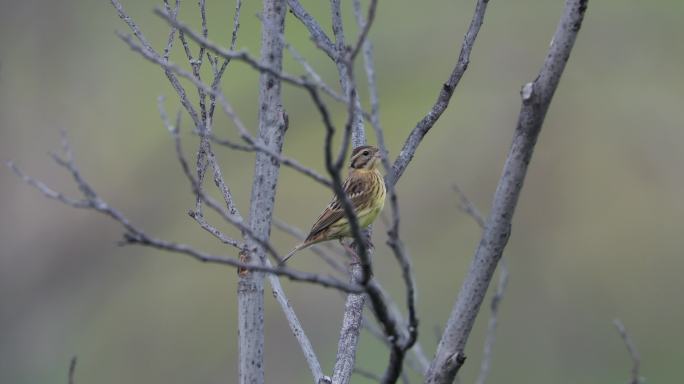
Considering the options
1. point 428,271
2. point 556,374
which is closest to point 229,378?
point 428,271

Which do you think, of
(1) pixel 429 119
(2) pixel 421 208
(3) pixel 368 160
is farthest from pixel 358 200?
(2) pixel 421 208

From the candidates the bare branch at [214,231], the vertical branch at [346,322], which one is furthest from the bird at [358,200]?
the bare branch at [214,231]

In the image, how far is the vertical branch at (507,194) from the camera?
238 cm

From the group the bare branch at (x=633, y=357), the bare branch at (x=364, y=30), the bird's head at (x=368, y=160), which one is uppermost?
the bird's head at (x=368, y=160)

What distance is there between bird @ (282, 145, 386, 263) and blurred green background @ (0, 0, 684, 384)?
8.81 feet

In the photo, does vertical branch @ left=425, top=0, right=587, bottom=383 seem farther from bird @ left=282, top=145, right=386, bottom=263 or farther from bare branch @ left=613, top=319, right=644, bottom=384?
bird @ left=282, top=145, right=386, bottom=263

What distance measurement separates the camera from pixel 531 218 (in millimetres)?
10453

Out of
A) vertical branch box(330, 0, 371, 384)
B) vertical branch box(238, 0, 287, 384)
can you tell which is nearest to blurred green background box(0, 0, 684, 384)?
vertical branch box(330, 0, 371, 384)

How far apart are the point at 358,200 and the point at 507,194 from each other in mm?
2932

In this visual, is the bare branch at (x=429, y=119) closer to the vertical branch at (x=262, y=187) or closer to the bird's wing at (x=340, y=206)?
the vertical branch at (x=262, y=187)

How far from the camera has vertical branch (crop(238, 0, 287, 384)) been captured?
8.27 feet

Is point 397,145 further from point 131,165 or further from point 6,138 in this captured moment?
point 6,138

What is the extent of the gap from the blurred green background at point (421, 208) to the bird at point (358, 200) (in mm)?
2686

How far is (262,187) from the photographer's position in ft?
8.41
